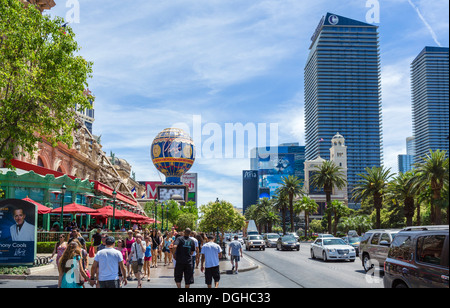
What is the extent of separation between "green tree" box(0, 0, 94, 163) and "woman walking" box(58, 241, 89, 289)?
857 cm

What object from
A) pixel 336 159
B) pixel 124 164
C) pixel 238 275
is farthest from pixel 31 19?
pixel 336 159

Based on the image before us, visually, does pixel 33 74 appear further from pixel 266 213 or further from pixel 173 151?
pixel 266 213

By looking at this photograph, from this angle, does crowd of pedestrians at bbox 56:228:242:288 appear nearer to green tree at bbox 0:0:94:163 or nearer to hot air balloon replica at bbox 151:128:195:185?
green tree at bbox 0:0:94:163

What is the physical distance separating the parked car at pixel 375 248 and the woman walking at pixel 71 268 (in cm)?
1347

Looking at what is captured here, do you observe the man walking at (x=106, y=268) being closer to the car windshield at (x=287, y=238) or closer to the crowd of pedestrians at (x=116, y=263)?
the crowd of pedestrians at (x=116, y=263)

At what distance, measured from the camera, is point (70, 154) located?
162 ft

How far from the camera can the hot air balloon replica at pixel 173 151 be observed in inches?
4454

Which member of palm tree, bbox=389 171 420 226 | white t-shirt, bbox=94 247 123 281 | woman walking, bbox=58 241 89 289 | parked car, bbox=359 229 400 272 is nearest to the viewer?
white t-shirt, bbox=94 247 123 281

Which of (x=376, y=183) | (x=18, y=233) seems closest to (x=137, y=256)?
(x=18, y=233)

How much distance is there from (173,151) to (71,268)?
104316mm

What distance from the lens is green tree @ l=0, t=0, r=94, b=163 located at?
642 inches

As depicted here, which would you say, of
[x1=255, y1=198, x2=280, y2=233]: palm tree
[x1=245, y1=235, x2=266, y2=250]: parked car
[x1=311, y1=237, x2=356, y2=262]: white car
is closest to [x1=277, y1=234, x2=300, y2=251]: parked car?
[x1=245, y1=235, x2=266, y2=250]: parked car

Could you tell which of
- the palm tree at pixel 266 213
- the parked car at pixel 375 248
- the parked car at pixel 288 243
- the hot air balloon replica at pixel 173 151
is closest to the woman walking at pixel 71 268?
the parked car at pixel 375 248

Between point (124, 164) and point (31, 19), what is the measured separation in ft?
332
